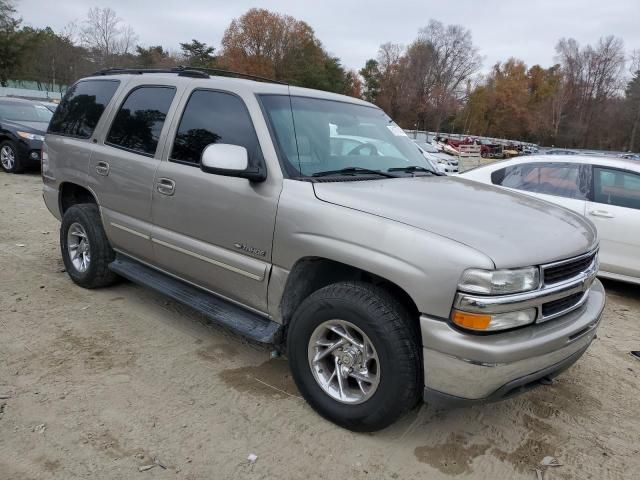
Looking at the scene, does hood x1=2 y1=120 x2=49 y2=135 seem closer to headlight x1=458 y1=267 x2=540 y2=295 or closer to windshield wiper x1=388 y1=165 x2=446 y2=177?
windshield wiper x1=388 y1=165 x2=446 y2=177

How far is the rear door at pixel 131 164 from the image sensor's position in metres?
3.88

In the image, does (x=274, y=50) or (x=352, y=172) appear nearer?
(x=352, y=172)

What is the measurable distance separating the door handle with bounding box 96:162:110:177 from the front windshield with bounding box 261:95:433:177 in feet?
5.45

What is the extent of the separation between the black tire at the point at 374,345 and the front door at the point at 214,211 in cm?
44

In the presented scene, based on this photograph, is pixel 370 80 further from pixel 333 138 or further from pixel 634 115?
pixel 333 138

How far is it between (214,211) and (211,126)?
2.11 feet

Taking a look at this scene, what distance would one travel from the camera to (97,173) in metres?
4.33

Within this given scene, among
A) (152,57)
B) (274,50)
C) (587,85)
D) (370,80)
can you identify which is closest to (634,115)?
(587,85)

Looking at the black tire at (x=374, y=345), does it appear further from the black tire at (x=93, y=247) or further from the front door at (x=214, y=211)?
the black tire at (x=93, y=247)

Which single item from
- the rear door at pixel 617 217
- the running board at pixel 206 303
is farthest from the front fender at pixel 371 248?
the rear door at pixel 617 217

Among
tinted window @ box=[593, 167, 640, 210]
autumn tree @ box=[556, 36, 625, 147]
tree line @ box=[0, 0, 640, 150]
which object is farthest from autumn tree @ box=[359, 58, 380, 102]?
tinted window @ box=[593, 167, 640, 210]

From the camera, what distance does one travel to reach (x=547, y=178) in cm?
632

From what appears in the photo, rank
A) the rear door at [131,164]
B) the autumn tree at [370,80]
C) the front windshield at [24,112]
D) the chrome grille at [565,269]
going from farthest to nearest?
the autumn tree at [370,80]
the front windshield at [24,112]
the rear door at [131,164]
the chrome grille at [565,269]

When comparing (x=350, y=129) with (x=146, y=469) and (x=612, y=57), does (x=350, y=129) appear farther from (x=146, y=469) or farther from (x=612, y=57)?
(x=612, y=57)
